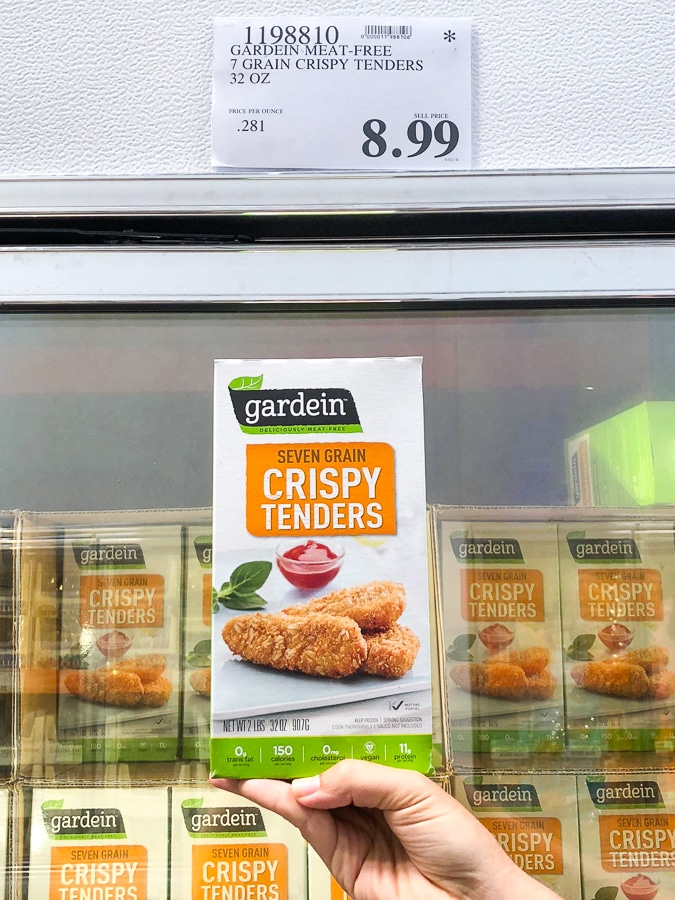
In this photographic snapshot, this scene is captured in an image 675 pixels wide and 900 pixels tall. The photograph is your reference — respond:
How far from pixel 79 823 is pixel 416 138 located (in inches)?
36.3

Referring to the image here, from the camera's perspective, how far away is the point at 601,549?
1.06 meters

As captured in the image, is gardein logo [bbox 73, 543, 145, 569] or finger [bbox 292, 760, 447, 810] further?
gardein logo [bbox 73, 543, 145, 569]

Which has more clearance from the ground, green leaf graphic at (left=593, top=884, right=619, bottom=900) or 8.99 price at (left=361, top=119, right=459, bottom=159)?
8.99 price at (left=361, top=119, right=459, bottom=159)

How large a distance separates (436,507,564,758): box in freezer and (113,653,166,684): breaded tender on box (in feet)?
1.18

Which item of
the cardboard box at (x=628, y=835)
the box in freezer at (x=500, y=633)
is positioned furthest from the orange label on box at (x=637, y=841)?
the box in freezer at (x=500, y=633)

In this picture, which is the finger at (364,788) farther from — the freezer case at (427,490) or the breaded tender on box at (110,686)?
the breaded tender on box at (110,686)

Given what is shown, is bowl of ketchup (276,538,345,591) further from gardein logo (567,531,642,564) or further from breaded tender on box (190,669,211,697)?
gardein logo (567,531,642,564)

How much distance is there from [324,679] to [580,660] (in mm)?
367

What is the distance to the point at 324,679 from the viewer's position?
87cm

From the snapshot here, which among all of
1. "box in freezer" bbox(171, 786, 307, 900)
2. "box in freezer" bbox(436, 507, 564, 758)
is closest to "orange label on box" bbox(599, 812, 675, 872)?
"box in freezer" bbox(436, 507, 564, 758)

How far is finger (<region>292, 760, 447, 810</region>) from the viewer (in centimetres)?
82

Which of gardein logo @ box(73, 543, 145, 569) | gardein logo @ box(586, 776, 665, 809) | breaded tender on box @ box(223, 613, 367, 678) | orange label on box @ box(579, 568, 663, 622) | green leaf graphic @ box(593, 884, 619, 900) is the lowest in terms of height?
green leaf graphic @ box(593, 884, 619, 900)

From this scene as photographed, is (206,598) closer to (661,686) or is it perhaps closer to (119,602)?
(119,602)

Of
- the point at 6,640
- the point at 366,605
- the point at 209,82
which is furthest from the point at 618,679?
the point at 209,82
